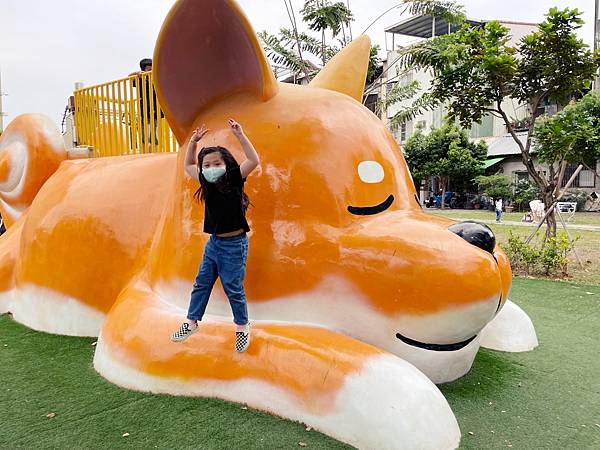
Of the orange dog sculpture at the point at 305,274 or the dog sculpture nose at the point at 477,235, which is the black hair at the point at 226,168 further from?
the dog sculpture nose at the point at 477,235

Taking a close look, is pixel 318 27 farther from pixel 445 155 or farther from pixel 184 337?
pixel 445 155

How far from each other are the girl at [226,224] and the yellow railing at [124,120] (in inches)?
91.4

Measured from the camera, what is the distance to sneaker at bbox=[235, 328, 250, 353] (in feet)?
9.06

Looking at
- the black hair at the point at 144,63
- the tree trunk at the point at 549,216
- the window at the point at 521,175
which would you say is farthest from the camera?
the window at the point at 521,175

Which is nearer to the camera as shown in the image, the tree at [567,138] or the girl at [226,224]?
the girl at [226,224]

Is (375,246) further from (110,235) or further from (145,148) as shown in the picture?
(145,148)

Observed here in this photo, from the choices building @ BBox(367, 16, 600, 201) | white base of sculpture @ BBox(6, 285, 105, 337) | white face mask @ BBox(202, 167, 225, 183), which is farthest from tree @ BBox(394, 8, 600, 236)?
building @ BBox(367, 16, 600, 201)

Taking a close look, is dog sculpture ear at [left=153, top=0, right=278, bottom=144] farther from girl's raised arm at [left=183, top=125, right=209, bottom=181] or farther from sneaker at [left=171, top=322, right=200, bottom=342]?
sneaker at [left=171, top=322, right=200, bottom=342]

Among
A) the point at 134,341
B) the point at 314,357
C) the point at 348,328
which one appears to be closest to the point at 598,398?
the point at 348,328

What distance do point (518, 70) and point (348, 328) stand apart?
7.23m

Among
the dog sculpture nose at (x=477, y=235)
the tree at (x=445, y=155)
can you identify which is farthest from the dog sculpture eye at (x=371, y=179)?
the tree at (x=445, y=155)

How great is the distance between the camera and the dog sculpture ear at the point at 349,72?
13.6ft

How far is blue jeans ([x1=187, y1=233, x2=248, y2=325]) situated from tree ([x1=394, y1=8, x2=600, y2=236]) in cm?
684

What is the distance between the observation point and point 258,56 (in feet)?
10.3
